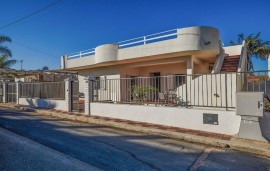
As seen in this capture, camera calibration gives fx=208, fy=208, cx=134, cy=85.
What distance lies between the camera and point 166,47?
507 inches

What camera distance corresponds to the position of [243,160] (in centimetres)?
493

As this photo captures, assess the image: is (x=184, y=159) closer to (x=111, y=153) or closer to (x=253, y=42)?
(x=111, y=153)

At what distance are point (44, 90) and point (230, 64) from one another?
42.7 ft

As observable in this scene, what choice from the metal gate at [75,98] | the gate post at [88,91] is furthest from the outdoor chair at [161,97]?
the metal gate at [75,98]

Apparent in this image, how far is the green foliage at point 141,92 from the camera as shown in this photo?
9531 mm

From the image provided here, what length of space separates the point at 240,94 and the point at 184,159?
2892 millimetres

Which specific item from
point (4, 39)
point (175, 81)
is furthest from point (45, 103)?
point (4, 39)

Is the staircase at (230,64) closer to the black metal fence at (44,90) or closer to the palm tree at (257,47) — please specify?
the black metal fence at (44,90)

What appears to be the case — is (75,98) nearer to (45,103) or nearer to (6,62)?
(45,103)

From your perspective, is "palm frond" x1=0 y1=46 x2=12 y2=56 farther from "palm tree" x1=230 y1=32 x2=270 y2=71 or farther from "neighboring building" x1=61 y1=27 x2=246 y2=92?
"palm tree" x1=230 y1=32 x2=270 y2=71

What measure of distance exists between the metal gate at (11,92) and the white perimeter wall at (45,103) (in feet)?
5.16

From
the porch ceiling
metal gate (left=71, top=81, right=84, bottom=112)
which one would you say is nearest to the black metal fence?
metal gate (left=71, top=81, right=84, bottom=112)

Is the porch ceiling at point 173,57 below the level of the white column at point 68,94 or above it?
above

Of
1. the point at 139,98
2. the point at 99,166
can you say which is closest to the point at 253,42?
the point at 139,98
